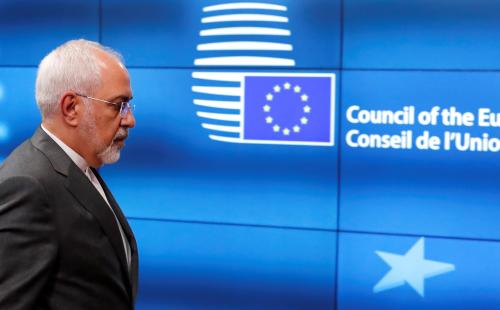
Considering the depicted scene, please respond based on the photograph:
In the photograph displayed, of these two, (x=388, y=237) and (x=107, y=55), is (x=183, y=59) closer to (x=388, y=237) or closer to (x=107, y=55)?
(x=388, y=237)

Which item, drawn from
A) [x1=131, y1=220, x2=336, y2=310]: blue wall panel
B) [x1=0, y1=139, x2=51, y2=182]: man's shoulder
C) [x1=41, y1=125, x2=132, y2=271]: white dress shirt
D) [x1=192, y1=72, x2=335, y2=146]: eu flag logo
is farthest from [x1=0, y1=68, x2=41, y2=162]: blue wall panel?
[x1=0, y1=139, x2=51, y2=182]: man's shoulder

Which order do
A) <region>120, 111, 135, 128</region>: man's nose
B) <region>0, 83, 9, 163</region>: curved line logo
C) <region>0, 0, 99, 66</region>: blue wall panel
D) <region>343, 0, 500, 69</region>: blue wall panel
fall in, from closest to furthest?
1. <region>120, 111, 135, 128</region>: man's nose
2. <region>343, 0, 500, 69</region>: blue wall panel
3. <region>0, 0, 99, 66</region>: blue wall panel
4. <region>0, 83, 9, 163</region>: curved line logo

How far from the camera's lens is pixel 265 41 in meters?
3.47

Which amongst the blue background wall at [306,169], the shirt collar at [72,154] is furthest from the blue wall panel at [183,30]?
the shirt collar at [72,154]

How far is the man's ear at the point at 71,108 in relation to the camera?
1546 millimetres

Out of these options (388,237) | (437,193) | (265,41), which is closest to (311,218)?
(388,237)

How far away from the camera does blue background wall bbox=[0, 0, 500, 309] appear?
3.24m

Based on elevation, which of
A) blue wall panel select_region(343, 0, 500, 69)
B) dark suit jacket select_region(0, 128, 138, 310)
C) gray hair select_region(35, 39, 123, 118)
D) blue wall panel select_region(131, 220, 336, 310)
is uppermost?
blue wall panel select_region(343, 0, 500, 69)

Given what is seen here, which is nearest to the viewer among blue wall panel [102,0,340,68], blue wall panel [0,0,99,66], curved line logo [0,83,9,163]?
blue wall panel [102,0,340,68]

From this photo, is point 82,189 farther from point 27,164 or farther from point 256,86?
point 256,86

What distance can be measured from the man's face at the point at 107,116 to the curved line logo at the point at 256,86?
184 cm

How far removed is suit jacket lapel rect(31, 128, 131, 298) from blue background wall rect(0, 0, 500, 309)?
196cm

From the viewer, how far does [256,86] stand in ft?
11.4

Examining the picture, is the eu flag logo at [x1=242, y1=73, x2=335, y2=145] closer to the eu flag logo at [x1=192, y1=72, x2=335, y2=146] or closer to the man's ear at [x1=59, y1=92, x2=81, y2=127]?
the eu flag logo at [x1=192, y1=72, x2=335, y2=146]
